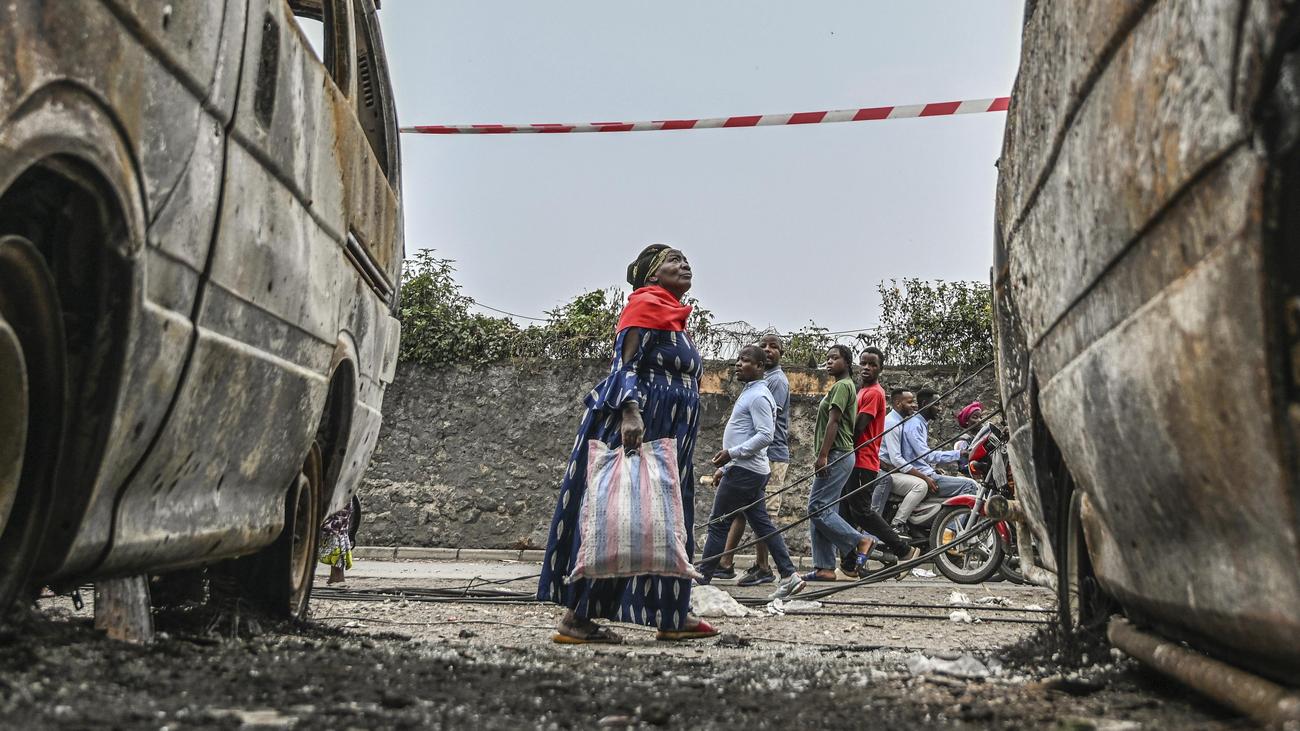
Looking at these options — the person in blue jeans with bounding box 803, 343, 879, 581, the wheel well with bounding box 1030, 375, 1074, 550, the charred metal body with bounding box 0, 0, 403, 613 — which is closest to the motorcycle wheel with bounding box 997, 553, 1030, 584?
the person in blue jeans with bounding box 803, 343, 879, 581

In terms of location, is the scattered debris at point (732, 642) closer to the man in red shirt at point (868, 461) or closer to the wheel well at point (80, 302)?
the wheel well at point (80, 302)

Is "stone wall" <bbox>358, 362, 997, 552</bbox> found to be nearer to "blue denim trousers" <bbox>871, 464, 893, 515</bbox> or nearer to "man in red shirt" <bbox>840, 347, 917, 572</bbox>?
"blue denim trousers" <bbox>871, 464, 893, 515</bbox>

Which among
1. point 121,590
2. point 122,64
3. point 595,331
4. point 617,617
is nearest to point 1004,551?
point 617,617

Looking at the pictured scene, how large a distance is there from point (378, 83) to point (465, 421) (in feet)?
27.1

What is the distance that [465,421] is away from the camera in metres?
12.9

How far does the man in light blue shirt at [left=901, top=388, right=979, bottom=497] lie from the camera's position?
32.7ft

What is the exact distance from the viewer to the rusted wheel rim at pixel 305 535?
445 cm

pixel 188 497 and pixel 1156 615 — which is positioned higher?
pixel 188 497

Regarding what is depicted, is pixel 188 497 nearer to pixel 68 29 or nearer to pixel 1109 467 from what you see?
pixel 68 29

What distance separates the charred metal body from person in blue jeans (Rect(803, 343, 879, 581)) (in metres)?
5.52

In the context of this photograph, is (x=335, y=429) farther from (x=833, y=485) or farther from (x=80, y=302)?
(x=833, y=485)

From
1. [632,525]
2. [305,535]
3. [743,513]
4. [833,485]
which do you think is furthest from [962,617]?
[305,535]

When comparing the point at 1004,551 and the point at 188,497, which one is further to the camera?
the point at 1004,551

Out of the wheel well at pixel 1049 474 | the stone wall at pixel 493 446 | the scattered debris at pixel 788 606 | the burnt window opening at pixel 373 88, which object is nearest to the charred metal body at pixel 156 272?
the burnt window opening at pixel 373 88
